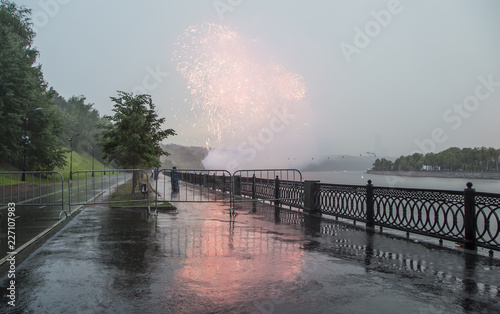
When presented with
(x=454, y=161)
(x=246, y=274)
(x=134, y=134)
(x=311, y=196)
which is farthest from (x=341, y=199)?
(x=454, y=161)

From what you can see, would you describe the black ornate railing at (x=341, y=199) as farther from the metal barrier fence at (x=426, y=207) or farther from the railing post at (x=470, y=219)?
the railing post at (x=470, y=219)

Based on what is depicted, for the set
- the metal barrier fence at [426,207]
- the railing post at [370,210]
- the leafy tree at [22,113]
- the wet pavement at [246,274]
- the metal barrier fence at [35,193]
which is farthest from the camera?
the leafy tree at [22,113]

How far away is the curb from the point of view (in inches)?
244

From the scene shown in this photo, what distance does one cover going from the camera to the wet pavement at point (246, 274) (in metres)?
4.58

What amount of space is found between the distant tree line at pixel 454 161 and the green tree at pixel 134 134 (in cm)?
16764

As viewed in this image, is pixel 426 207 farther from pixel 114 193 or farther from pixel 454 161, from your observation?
pixel 454 161

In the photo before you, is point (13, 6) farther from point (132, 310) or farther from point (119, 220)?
point (132, 310)

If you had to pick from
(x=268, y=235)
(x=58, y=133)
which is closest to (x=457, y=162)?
(x=58, y=133)

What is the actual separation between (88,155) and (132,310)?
403ft

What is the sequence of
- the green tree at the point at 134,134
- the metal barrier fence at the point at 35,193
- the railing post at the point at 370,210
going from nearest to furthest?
1. the railing post at the point at 370,210
2. the metal barrier fence at the point at 35,193
3. the green tree at the point at 134,134

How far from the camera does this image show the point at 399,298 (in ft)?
15.9

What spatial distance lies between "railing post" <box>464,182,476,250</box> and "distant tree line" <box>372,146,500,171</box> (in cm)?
17317

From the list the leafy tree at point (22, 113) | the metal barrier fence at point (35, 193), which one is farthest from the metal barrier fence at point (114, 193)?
the leafy tree at point (22, 113)

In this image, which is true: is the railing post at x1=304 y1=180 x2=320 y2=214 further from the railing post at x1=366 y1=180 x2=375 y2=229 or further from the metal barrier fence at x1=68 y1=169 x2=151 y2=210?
the metal barrier fence at x1=68 y1=169 x2=151 y2=210
